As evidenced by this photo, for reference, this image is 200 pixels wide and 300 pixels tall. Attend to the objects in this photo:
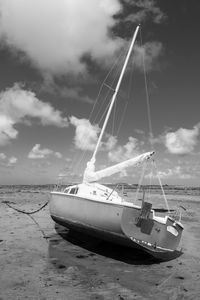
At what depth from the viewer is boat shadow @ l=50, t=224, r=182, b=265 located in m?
11.9

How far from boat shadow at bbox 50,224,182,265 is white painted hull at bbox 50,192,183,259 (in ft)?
1.47

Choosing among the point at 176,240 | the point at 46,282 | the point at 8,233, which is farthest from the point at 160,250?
the point at 8,233

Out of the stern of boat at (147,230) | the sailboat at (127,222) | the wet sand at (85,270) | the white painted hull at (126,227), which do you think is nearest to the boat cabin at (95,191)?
the sailboat at (127,222)

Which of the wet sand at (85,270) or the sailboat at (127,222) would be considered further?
the sailboat at (127,222)

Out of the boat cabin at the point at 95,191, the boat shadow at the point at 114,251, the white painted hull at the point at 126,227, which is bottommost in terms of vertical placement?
the boat shadow at the point at 114,251

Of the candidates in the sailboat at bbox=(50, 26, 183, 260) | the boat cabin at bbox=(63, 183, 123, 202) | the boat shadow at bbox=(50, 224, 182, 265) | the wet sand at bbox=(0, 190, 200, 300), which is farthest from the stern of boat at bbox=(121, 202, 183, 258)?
the boat cabin at bbox=(63, 183, 123, 202)

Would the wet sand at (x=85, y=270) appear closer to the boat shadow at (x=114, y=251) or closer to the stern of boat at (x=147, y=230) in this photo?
the boat shadow at (x=114, y=251)

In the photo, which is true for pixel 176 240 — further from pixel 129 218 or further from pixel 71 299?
pixel 71 299

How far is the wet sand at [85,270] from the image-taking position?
27.5 feet

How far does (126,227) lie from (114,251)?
2.24 m

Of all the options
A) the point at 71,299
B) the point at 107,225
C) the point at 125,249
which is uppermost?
the point at 107,225

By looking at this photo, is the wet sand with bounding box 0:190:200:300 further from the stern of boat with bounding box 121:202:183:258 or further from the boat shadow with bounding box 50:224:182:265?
the stern of boat with bounding box 121:202:183:258

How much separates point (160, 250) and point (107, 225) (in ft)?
7.07

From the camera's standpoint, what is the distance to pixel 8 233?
15.8 meters
